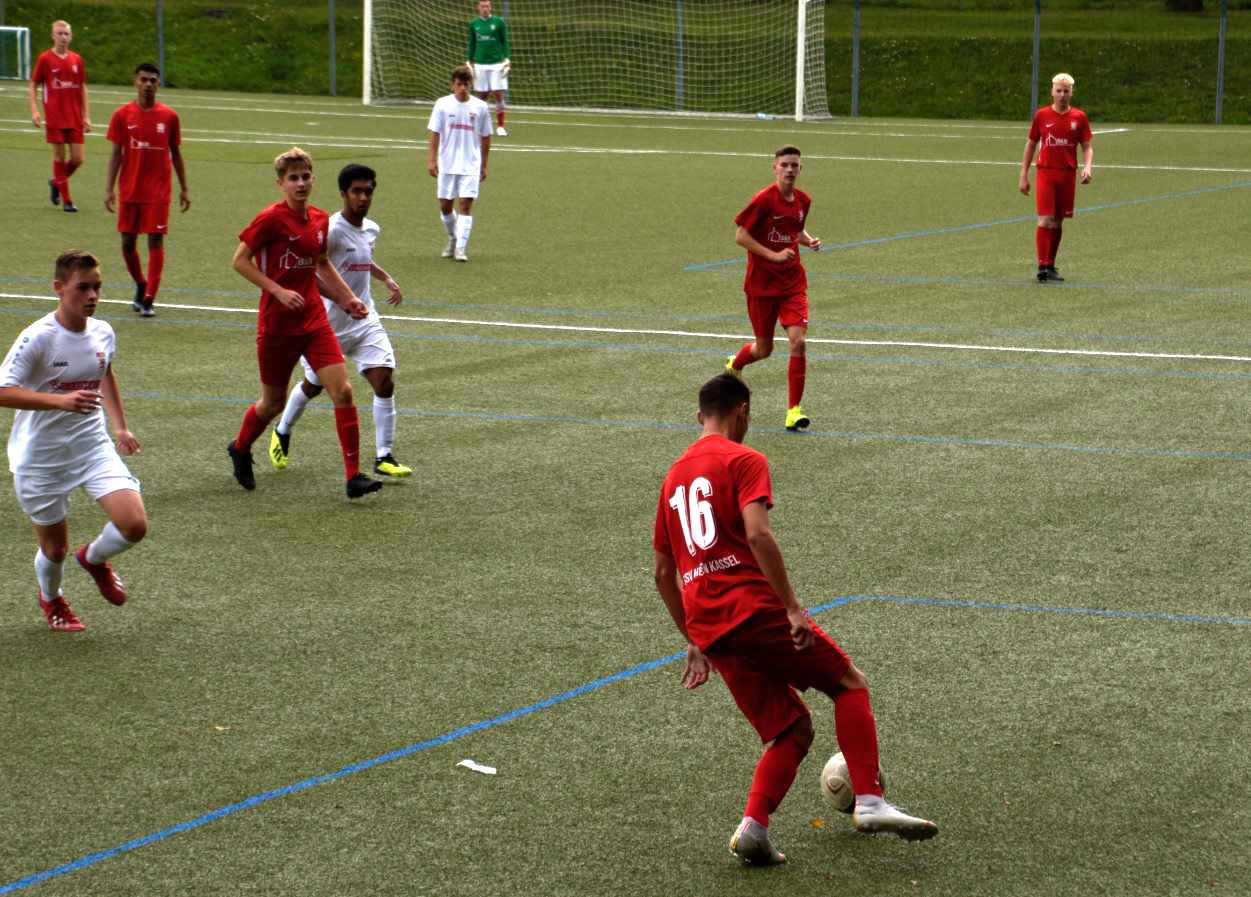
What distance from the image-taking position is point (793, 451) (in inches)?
484

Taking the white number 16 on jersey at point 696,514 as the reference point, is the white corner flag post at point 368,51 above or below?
above

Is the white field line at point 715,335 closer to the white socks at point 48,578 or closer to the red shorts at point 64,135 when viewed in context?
the red shorts at point 64,135

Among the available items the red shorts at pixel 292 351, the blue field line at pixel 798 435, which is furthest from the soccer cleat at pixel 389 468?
the blue field line at pixel 798 435

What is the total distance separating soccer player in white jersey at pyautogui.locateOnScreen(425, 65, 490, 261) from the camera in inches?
845

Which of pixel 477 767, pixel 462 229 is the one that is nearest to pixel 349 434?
pixel 477 767

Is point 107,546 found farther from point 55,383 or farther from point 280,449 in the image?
point 280,449

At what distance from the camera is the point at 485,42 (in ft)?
130

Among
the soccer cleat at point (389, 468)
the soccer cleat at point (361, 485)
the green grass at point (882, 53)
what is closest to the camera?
the soccer cleat at point (361, 485)

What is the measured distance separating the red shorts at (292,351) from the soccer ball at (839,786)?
5612 mm

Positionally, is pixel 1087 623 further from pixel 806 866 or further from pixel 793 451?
pixel 793 451

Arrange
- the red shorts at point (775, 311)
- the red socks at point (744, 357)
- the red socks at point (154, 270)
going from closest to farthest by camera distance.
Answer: the red shorts at point (775, 311) < the red socks at point (744, 357) < the red socks at point (154, 270)

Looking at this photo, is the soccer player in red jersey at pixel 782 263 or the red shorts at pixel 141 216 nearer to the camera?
Answer: the soccer player in red jersey at pixel 782 263

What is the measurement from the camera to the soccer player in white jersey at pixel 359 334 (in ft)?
37.5

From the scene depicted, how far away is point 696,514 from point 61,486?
358 cm
